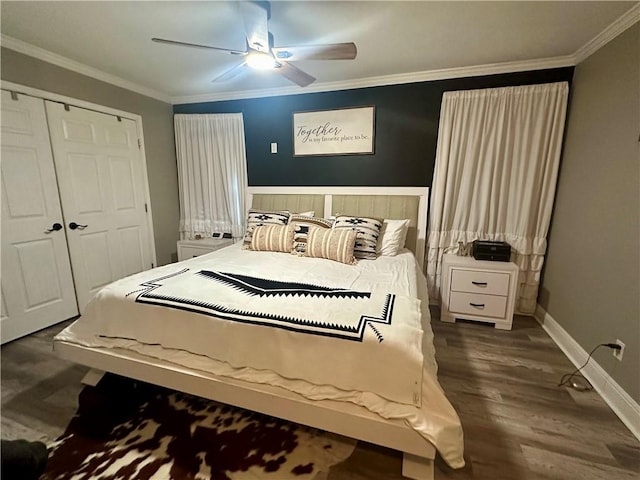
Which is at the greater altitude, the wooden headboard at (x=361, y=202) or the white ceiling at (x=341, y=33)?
the white ceiling at (x=341, y=33)

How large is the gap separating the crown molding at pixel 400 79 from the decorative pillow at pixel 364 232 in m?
1.51

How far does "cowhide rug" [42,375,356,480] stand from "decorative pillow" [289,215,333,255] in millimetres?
1431

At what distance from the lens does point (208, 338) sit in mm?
1560

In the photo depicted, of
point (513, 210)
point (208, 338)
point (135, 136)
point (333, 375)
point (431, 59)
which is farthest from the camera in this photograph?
point (135, 136)

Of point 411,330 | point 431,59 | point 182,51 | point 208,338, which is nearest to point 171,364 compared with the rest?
point 208,338

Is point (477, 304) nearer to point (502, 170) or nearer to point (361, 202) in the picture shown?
point (502, 170)

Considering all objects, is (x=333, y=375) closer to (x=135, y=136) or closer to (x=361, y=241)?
(x=361, y=241)

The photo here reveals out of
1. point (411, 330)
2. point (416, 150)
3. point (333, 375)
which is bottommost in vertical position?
point (333, 375)

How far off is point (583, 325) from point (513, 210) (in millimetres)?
1148

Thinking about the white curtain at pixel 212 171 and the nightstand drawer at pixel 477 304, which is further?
the white curtain at pixel 212 171

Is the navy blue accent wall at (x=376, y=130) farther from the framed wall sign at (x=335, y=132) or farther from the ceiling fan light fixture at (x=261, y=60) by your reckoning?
the ceiling fan light fixture at (x=261, y=60)

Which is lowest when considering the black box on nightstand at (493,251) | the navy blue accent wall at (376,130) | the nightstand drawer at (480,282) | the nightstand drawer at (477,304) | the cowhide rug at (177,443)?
the cowhide rug at (177,443)

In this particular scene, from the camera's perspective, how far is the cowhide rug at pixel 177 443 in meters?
1.36

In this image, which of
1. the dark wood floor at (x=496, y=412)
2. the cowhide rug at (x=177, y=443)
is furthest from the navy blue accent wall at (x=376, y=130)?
the cowhide rug at (x=177, y=443)
